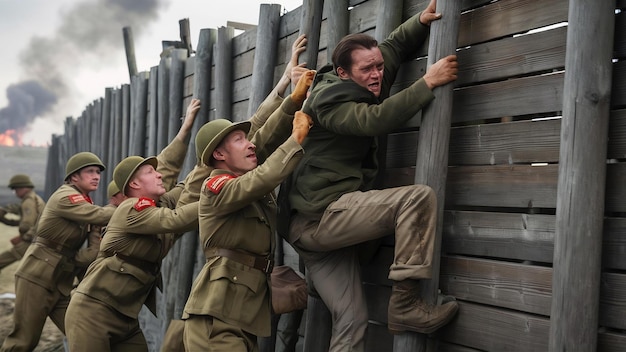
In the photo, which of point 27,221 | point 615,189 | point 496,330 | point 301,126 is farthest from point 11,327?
point 615,189

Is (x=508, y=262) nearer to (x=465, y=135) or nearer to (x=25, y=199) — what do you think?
(x=465, y=135)

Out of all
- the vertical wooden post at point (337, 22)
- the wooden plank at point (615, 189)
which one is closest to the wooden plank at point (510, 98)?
the wooden plank at point (615, 189)

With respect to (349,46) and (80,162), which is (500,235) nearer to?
(349,46)

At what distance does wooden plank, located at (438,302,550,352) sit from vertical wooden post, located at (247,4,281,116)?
284 cm

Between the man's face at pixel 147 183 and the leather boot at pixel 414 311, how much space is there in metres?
2.47

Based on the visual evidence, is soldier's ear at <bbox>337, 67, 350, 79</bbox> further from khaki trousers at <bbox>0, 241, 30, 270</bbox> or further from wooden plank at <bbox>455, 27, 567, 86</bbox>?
khaki trousers at <bbox>0, 241, 30, 270</bbox>

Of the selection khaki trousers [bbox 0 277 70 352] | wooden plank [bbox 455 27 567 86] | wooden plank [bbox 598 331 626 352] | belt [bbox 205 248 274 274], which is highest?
wooden plank [bbox 455 27 567 86]

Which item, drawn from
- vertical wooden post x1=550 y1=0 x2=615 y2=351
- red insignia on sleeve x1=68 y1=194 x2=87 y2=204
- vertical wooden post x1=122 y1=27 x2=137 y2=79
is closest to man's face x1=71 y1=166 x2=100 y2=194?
red insignia on sleeve x1=68 y1=194 x2=87 y2=204

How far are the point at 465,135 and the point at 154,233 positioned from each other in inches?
96.2

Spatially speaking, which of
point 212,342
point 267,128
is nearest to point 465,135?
point 267,128

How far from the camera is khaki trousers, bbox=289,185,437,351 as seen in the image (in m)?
3.85

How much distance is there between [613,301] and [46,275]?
217 inches

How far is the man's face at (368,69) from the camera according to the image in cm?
418

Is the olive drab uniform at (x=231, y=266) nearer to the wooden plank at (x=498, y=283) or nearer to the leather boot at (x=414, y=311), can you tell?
the leather boot at (x=414, y=311)
